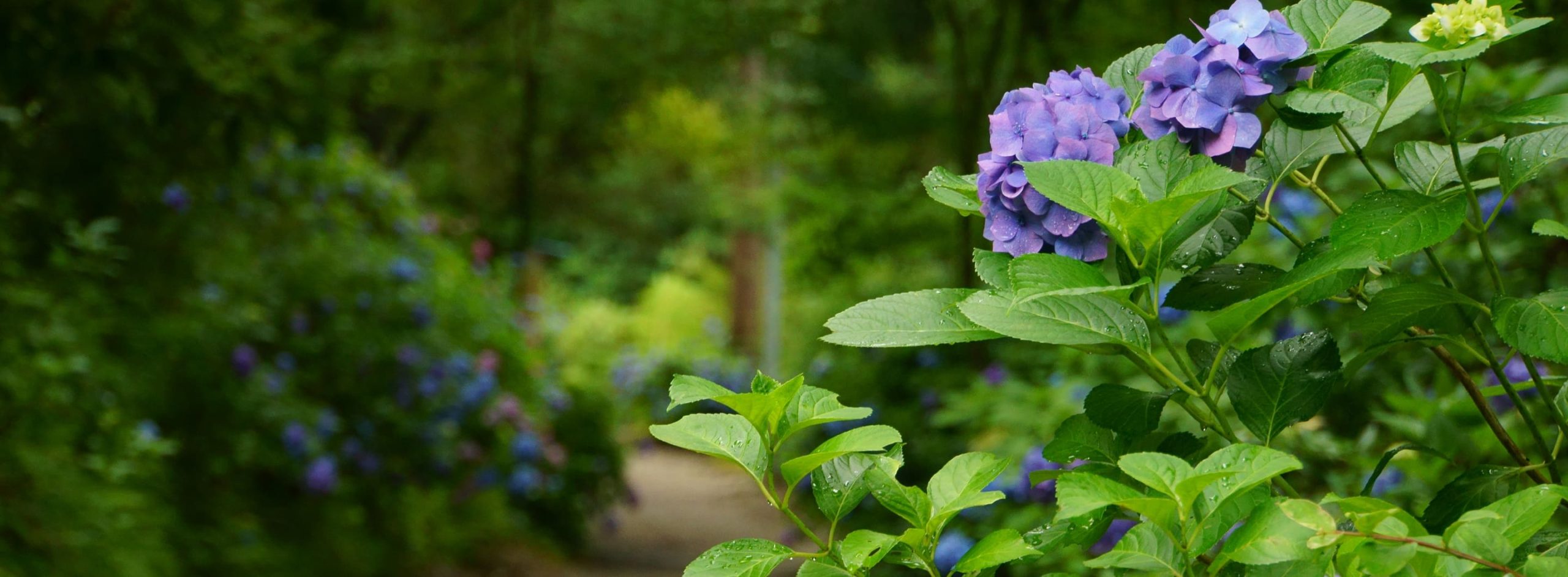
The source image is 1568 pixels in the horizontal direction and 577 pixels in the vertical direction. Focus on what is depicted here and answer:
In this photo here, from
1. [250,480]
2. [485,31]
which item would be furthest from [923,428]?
[485,31]

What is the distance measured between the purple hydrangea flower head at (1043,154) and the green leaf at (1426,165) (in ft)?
0.76

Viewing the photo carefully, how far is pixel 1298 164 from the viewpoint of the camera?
874mm

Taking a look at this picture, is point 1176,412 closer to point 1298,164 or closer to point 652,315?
point 1298,164

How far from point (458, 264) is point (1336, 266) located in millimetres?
6510

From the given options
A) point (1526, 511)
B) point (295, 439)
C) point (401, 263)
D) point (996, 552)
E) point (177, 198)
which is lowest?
point (1526, 511)

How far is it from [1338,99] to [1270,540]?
303 mm

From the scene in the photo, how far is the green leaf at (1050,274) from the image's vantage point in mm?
698

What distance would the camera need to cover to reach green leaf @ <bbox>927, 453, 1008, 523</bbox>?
0.77 metres

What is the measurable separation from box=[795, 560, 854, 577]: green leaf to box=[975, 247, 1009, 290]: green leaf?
0.20 metres

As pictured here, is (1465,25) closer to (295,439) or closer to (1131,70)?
(1131,70)

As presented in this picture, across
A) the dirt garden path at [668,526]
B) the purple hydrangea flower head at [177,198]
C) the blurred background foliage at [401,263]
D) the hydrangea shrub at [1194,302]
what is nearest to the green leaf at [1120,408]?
the hydrangea shrub at [1194,302]

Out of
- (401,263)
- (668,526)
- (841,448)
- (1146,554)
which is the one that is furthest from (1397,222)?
(668,526)

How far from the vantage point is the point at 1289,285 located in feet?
2.31

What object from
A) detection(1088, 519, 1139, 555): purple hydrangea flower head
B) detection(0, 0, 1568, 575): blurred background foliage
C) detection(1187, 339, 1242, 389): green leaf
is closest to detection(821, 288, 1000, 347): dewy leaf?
detection(1187, 339, 1242, 389): green leaf
